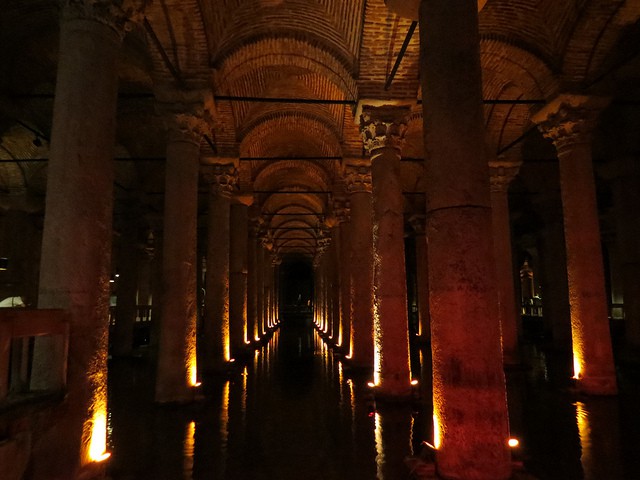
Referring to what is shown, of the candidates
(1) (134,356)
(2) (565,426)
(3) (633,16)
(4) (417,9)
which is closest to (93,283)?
(4) (417,9)

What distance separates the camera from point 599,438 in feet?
19.3

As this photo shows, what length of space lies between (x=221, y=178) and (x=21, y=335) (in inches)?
348

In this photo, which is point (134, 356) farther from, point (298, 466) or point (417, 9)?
point (417, 9)

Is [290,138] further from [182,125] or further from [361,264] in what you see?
[182,125]

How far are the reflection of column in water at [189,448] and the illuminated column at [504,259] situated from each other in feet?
26.4

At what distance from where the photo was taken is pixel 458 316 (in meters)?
4.10

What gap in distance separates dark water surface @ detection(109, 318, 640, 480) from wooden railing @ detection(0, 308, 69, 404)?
158 cm

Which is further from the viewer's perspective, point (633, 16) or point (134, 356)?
point (134, 356)

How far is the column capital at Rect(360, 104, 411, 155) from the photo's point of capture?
8.47 m

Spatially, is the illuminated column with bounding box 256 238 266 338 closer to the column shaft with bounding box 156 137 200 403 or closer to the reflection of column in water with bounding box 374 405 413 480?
the column shaft with bounding box 156 137 200 403

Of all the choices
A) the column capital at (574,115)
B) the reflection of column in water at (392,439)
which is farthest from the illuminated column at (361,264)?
the column capital at (574,115)

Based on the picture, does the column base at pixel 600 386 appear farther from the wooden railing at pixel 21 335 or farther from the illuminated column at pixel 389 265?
the wooden railing at pixel 21 335

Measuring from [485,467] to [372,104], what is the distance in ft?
21.3

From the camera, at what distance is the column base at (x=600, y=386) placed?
8453 mm
